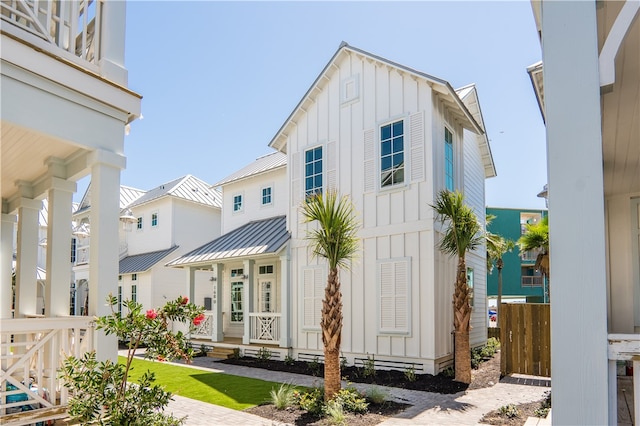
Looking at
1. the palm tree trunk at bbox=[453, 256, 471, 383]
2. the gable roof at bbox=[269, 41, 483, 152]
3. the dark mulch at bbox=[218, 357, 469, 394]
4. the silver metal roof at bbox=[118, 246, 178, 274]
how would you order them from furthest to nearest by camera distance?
the silver metal roof at bbox=[118, 246, 178, 274] < the gable roof at bbox=[269, 41, 483, 152] < the palm tree trunk at bbox=[453, 256, 471, 383] < the dark mulch at bbox=[218, 357, 469, 394]

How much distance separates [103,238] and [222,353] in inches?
434

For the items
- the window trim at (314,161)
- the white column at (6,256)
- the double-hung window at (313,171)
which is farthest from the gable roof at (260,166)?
the white column at (6,256)

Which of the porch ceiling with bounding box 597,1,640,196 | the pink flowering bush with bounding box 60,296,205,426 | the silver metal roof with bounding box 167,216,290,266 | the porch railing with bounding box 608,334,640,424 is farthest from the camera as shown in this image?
the silver metal roof with bounding box 167,216,290,266

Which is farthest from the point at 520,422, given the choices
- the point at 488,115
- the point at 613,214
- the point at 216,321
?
the point at 488,115

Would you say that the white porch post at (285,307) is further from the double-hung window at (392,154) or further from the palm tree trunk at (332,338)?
the palm tree trunk at (332,338)

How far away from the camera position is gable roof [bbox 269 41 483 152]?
11.8 meters

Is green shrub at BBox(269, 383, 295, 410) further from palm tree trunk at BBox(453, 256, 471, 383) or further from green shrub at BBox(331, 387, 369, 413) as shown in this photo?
palm tree trunk at BBox(453, 256, 471, 383)

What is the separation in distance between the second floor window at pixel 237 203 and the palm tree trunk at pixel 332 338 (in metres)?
10.7

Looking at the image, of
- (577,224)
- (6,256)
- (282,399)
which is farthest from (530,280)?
(577,224)

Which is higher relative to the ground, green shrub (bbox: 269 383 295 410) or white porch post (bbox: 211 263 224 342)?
white porch post (bbox: 211 263 224 342)

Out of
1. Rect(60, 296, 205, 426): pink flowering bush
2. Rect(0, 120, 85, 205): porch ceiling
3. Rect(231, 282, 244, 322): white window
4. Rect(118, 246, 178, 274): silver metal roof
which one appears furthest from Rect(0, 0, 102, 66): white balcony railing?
Rect(118, 246, 178, 274): silver metal roof

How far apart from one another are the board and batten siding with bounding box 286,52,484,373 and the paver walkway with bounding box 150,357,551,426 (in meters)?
1.70

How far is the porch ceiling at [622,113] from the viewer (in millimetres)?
3842

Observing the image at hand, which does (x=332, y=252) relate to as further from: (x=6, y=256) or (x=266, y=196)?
(x=266, y=196)
